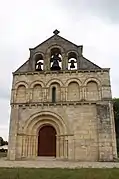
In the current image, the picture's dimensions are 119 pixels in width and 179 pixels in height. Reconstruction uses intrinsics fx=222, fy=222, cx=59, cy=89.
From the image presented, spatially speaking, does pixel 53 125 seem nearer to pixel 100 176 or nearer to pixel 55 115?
pixel 55 115

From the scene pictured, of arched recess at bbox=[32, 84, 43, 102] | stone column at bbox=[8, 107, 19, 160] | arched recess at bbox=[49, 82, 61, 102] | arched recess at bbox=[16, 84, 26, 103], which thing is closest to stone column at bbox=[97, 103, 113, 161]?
arched recess at bbox=[49, 82, 61, 102]

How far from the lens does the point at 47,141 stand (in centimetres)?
2114

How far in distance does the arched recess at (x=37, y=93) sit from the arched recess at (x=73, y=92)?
2.62 m

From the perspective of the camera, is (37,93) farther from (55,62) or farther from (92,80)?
(92,80)

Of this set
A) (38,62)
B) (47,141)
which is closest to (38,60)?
(38,62)

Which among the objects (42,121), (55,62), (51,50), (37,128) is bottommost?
(37,128)

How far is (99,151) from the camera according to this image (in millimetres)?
17938

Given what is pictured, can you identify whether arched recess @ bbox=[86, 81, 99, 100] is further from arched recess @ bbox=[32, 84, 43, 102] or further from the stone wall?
arched recess @ bbox=[32, 84, 43, 102]

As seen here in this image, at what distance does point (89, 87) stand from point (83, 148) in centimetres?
544

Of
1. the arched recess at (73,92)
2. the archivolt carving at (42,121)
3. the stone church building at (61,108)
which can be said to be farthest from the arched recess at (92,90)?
the archivolt carving at (42,121)

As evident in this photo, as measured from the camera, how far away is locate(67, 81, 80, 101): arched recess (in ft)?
65.5

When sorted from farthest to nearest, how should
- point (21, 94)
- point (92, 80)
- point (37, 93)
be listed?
point (21, 94) → point (37, 93) → point (92, 80)

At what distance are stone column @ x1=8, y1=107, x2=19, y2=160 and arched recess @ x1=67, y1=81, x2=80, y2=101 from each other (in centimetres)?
493

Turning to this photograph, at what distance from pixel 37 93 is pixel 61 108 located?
9.18 ft
